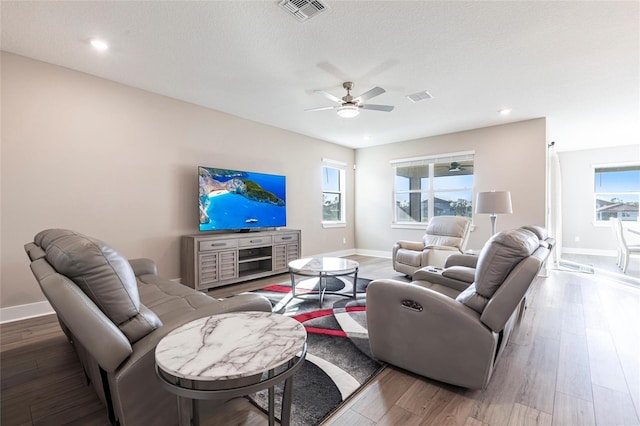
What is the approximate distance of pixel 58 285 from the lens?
3.68 ft

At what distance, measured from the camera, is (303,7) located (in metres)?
2.20

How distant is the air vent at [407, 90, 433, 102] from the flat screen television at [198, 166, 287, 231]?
2.40 meters

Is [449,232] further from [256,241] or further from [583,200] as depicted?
[583,200]

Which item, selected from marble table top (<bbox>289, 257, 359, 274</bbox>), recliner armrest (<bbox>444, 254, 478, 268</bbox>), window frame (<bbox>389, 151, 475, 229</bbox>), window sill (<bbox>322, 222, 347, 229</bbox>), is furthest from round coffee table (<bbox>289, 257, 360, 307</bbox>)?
window frame (<bbox>389, 151, 475, 229</bbox>)

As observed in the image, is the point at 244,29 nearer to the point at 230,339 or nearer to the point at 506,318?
the point at 230,339

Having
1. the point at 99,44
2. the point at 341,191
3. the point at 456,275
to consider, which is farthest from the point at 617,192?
the point at 99,44

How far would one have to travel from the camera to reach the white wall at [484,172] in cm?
488

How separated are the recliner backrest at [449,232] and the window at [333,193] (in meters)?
2.33

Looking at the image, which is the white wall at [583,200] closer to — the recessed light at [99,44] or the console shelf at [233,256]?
the console shelf at [233,256]

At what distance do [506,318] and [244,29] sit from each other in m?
2.84

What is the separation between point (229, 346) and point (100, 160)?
3436 mm

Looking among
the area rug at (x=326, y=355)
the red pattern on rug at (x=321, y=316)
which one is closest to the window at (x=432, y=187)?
the area rug at (x=326, y=355)

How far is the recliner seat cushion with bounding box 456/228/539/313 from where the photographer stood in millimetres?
1600

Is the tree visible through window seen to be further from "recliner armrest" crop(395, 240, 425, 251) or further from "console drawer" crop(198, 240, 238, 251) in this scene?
"console drawer" crop(198, 240, 238, 251)
